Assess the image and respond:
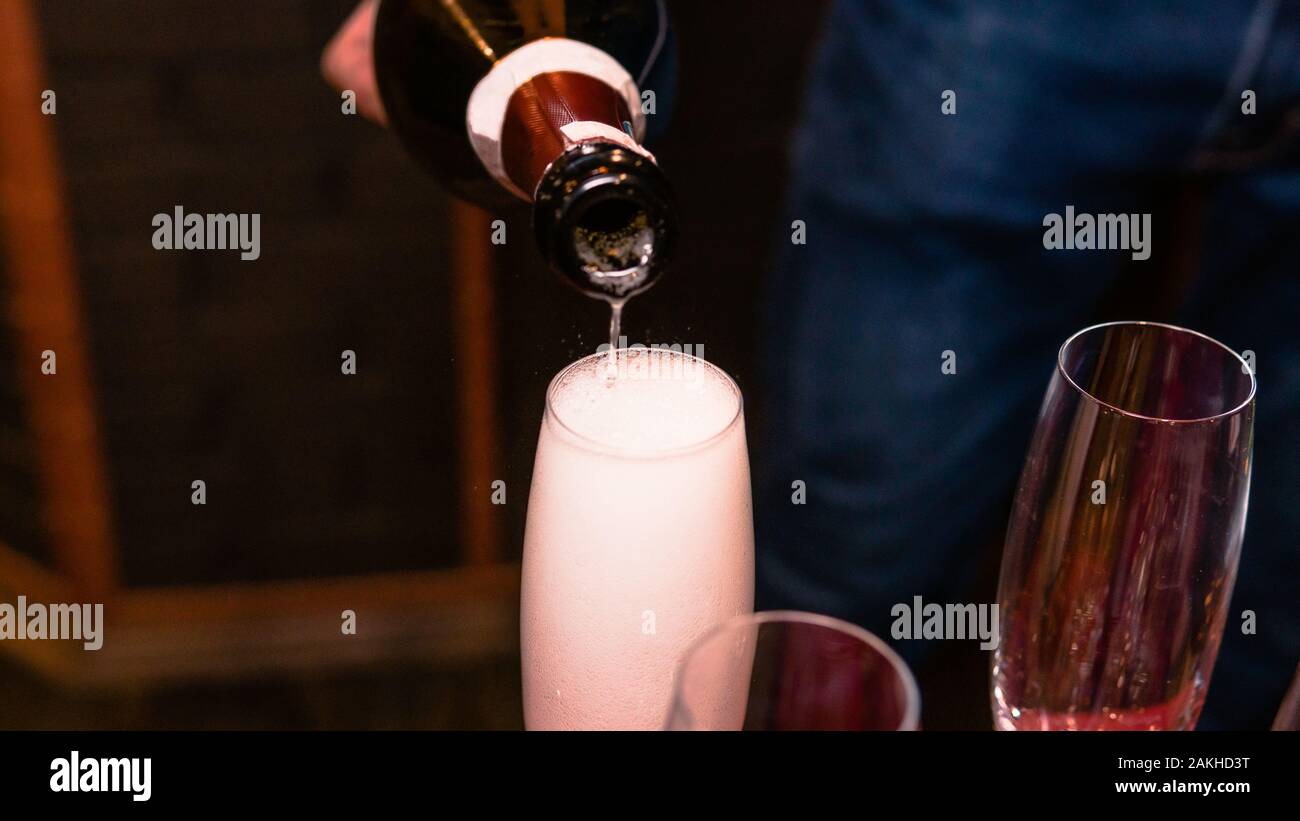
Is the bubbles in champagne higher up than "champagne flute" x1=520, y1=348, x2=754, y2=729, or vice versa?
the bubbles in champagne

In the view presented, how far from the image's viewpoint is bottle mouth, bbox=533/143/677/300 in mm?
511

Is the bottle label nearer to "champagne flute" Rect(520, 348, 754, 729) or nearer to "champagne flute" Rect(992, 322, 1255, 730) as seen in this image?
"champagne flute" Rect(520, 348, 754, 729)

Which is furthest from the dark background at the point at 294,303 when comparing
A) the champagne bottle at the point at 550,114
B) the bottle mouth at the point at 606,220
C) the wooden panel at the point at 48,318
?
the bottle mouth at the point at 606,220

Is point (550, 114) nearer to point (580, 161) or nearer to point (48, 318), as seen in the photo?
point (580, 161)

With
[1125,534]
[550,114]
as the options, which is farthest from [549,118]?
[1125,534]

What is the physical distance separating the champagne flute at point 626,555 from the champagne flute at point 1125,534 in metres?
0.12

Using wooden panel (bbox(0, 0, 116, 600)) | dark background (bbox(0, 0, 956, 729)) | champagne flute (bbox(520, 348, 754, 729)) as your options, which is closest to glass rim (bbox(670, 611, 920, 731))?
champagne flute (bbox(520, 348, 754, 729))

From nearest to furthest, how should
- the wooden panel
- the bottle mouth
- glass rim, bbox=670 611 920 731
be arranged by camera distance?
1. glass rim, bbox=670 611 920 731
2. the bottle mouth
3. the wooden panel

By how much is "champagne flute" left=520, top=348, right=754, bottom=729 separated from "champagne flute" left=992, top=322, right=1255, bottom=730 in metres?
0.12

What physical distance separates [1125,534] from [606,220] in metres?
0.24

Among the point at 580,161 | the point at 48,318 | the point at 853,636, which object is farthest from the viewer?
the point at 48,318

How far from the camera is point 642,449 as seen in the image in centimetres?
57

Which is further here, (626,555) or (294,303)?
(294,303)
